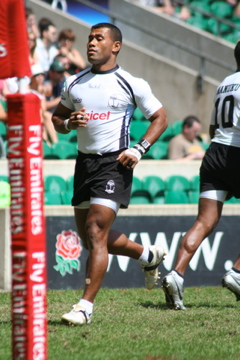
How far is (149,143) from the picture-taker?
5902 mm

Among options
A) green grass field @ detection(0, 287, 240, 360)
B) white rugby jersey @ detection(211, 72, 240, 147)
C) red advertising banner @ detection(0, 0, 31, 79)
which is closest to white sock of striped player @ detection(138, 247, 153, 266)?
green grass field @ detection(0, 287, 240, 360)

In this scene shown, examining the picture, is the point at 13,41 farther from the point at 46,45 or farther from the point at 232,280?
the point at 46,45

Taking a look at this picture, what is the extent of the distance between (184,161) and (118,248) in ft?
15.7

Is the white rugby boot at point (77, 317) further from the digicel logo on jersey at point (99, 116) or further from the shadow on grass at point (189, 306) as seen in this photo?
the digicel logo on jersey at point (99, 116)

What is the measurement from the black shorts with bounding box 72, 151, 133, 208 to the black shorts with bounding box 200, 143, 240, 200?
1018 millimetres

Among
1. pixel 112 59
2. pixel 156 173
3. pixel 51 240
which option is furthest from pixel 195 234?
pixel 156 173

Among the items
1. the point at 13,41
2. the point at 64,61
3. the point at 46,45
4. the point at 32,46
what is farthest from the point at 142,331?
the point at 46,45

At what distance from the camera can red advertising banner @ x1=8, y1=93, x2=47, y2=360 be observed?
146 inches

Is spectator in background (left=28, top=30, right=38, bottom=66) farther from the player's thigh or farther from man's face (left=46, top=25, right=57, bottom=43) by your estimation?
the player's thigh

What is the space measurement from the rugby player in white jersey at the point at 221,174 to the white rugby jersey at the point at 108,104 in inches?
38.9

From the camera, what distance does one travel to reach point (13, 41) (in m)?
3.89

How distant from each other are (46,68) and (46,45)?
56 cm

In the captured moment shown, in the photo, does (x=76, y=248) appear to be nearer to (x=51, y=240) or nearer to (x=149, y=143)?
(x=51, y=240)

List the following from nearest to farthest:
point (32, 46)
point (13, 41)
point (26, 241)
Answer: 1. point (26, 241)
2. point (13, 41)
3. point (32, 46)
